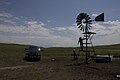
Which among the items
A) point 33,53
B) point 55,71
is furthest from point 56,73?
point 33,53

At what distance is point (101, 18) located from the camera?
111 feet

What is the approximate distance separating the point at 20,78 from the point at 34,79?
124 centimetres

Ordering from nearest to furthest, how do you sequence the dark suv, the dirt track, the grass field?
the dirt track
the grass field
the dark suv

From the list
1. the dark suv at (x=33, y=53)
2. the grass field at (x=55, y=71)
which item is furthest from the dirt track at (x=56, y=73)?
the dark suv at (x=33, y=53)

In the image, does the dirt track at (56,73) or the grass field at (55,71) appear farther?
the grass field at (55,71)

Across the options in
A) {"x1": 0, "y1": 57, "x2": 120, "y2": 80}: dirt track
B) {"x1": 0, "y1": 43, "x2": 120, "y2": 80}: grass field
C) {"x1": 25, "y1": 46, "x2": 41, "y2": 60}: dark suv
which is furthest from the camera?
{"x1": 25, "y1": 46, "x2": 41, "y2": 60}: dark suv

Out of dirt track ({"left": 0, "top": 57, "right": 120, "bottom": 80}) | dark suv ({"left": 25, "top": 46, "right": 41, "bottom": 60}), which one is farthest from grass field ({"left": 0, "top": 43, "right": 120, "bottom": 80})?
dark suv ({"left": 25, "top": 46, "right": 41, "bottom": 60})

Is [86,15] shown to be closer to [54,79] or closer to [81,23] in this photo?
Result: [81,23]

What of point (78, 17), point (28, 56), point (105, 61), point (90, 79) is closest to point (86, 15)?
point (78, 17)

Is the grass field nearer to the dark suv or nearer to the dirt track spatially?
the dirt track

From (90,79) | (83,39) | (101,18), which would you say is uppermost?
(101,18)

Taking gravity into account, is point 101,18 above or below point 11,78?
above

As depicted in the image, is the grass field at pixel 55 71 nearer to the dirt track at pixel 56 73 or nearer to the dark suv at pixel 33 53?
the dirt track at pixel 56 73

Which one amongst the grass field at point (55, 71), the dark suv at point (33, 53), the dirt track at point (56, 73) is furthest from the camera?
the dark suv at point (33, 53)
